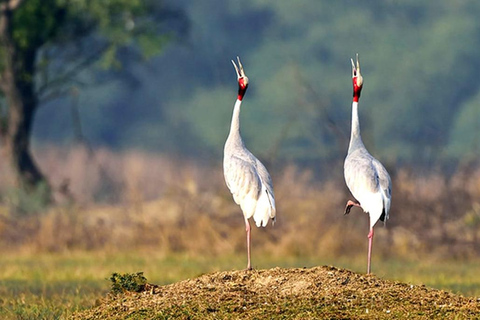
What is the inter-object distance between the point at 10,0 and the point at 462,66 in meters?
39.7

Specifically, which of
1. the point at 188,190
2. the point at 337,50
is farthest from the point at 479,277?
the point at 337,50

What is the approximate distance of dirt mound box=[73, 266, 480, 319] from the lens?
9484mm

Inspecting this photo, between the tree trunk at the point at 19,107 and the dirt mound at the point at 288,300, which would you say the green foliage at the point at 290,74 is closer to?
the tree trunk at the point at 19,107

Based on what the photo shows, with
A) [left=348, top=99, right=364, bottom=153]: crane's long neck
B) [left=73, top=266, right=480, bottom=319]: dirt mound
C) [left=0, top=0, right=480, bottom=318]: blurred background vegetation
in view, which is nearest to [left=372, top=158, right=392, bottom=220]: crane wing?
[left=348, top=99, right=364, bottom=153]: crane's long neck

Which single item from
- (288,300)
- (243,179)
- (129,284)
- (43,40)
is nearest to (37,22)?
(43,40)

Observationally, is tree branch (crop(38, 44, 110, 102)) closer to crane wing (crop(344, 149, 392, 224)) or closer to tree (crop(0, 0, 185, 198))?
tree (crop(0, 0, 185, 198))

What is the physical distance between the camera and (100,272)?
17.6 m

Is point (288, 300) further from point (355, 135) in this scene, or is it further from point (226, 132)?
point (226, 132)

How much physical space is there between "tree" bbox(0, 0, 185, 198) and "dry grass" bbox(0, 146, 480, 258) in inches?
207

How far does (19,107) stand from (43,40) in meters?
2.28

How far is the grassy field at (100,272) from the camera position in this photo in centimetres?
1247

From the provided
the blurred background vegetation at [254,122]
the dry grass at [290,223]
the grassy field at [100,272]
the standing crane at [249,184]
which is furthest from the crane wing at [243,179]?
the dry grass at [290,223]

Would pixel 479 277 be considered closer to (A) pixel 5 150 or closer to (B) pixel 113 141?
(A) pixel 5 150

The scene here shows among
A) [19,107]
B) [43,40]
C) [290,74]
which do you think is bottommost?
[19,107]
